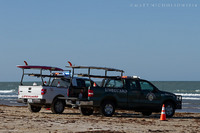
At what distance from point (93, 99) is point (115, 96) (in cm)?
109

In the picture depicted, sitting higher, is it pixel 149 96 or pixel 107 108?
pixel 149 96

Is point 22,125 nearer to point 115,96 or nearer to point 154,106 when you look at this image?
point 115,96

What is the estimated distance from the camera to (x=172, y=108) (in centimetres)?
2016

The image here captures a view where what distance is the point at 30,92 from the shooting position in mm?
20234

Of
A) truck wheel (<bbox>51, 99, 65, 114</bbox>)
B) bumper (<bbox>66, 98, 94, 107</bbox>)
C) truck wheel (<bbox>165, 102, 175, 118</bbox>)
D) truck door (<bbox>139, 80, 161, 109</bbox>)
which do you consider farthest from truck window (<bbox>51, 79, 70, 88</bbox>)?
truck wheel (<bbox>165, 102, 175, 118</bbox>)

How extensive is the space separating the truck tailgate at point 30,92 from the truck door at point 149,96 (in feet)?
15.2

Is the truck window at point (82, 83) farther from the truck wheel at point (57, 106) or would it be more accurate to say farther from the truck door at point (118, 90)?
the truck door at point (118, 90)

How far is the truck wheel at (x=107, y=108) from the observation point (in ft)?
61.4

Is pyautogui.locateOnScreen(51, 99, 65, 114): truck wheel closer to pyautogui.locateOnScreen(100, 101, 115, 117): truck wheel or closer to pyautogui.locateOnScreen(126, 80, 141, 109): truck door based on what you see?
pyautogui.locateOnScreen(100, 101, 115, 117): truck wheel

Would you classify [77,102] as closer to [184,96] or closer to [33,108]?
[33,108]

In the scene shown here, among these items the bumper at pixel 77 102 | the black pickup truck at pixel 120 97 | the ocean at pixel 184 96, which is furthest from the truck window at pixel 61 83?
the ocean at pixel 184 96

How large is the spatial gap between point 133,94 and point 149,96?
2.74 feet

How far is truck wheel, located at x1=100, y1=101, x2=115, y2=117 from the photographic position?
18.7m

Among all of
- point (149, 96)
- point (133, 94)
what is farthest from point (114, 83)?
point (149, 96)
